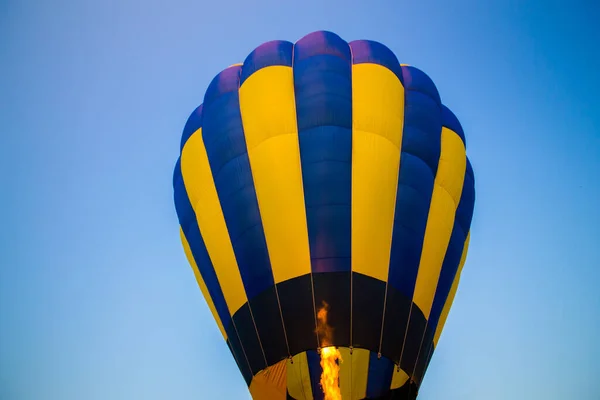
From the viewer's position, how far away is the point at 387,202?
23.8ft

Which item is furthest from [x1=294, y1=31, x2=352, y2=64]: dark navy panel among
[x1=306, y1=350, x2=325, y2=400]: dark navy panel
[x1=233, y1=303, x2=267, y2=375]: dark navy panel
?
[x1=306, y1=350, x2=325, y2=400]: dark navy panel

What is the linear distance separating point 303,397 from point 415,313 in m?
1.53

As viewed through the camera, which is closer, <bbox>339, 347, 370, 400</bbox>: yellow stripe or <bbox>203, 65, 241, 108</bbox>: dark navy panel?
<bbox>339, 347, 370, 400</bbox>: yellow stripe

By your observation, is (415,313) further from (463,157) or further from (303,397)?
(463,157)

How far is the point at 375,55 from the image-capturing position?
8.29 metres

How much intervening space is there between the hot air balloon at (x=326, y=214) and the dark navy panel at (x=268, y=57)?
0.02 m

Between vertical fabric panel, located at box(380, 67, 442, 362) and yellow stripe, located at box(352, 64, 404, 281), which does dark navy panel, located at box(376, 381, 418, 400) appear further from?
yellow stripe, located at box(352, 64, 404, 281)

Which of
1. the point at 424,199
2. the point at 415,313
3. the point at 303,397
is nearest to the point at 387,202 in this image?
the point at 424,199

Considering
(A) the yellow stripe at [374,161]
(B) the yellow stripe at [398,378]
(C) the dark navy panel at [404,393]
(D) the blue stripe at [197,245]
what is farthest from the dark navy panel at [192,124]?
(C) the dark navy panel at [404,393]

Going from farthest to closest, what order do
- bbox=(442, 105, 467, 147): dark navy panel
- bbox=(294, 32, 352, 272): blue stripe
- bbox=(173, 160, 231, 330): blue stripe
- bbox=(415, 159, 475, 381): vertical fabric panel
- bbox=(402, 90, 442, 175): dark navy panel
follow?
1. bbox=(442, 105, 467, 147): dark navy panel
2. bbox=(402, 90, 442, 175): dark navy panel
3. bbox=(173, 160, 231, 330): blue stripe
4. bbox=(415, 159, 475, 381): vertical fabric panel
5. bbox=(294, 32, 352, 272): blue stripe

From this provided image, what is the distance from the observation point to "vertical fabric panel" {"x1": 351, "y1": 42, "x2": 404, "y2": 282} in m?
6.98

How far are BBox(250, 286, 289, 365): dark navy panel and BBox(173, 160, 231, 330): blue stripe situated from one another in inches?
25.0

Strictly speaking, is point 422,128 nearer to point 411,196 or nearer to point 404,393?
point 411,196

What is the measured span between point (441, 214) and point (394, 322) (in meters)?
1.64
